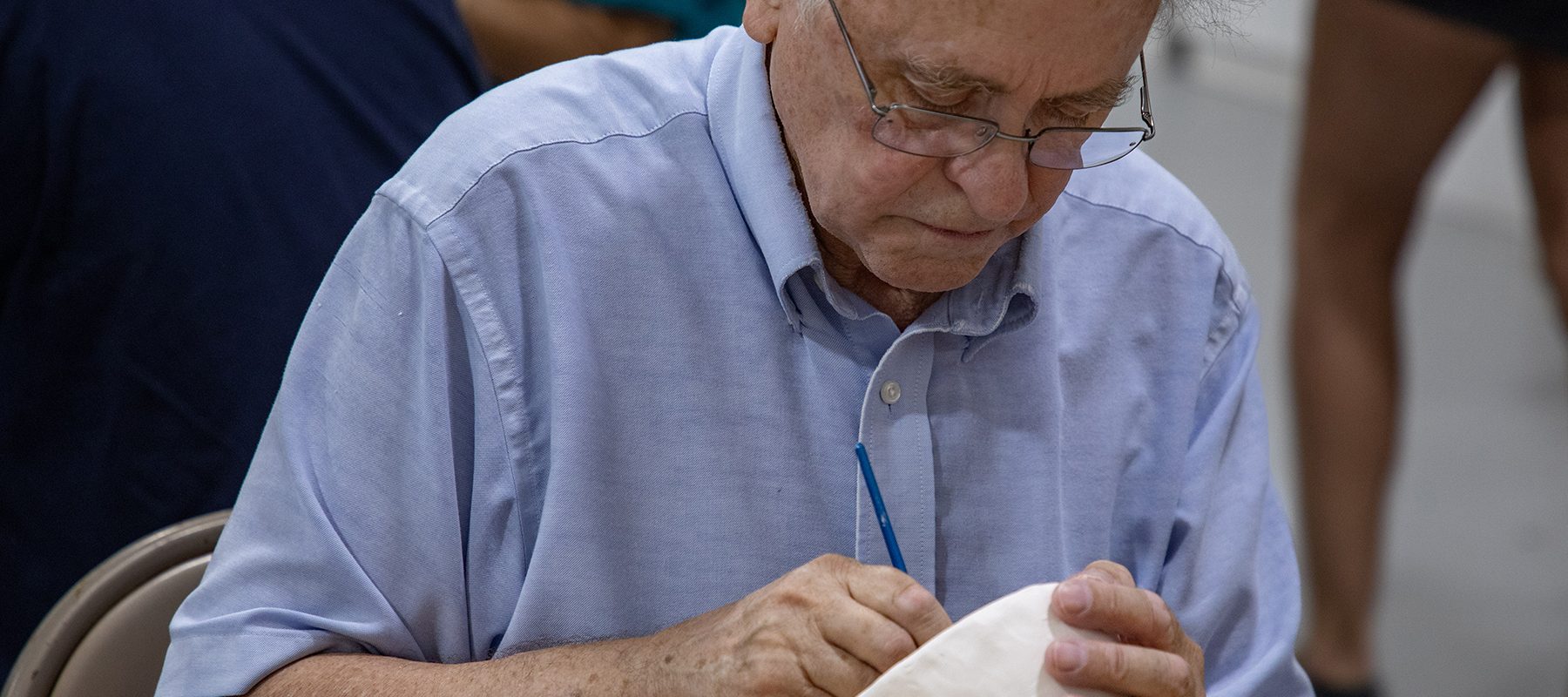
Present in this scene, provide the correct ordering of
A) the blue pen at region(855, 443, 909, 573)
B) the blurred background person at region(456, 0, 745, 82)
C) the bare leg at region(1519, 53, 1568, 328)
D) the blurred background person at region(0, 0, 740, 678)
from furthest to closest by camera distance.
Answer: the bare leg at region(1519, 53, 1568, 328)
the blurred background person at region(456, 0, 745, 82)
the blurred background person at region(0, 0, 740, 678)
the blue pen at region(855, 443, 909, 573)

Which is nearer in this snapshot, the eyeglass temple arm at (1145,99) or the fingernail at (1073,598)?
the fingernail at (1073,598)

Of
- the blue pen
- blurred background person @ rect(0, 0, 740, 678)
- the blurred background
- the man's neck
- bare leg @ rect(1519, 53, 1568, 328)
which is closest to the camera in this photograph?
the blue pen

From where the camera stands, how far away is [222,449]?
1740 mm

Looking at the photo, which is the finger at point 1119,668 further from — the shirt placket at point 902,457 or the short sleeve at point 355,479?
the short sleeve at point 355,479

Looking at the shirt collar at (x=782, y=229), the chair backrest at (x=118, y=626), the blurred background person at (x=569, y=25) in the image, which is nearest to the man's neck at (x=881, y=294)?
the shirt collar at (x=782, y=229)

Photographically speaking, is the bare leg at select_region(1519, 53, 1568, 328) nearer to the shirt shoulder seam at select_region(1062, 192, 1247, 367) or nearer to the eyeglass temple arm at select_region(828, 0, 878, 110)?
the shirt shoulder seam at select_region(1062, 192, 1247, 367)

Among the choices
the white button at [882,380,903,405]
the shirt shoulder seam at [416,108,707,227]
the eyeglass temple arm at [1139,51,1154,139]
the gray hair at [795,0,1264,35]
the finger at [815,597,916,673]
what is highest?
the gray hair at [795,0,1264,35]

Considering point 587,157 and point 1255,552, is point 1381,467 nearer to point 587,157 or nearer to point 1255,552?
point 1255,552

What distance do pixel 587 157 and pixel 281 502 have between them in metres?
0.36

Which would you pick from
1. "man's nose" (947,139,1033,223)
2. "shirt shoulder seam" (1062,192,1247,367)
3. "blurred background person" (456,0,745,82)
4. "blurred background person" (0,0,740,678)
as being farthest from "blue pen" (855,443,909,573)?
"blurred background person" (456,0,745,82)

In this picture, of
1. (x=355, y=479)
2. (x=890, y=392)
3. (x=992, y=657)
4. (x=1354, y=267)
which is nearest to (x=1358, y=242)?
(x=1354, y=267)

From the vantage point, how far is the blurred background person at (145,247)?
1.68 m

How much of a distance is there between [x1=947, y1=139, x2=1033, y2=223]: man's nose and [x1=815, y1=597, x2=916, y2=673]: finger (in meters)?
0.33

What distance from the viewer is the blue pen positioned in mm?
1250
